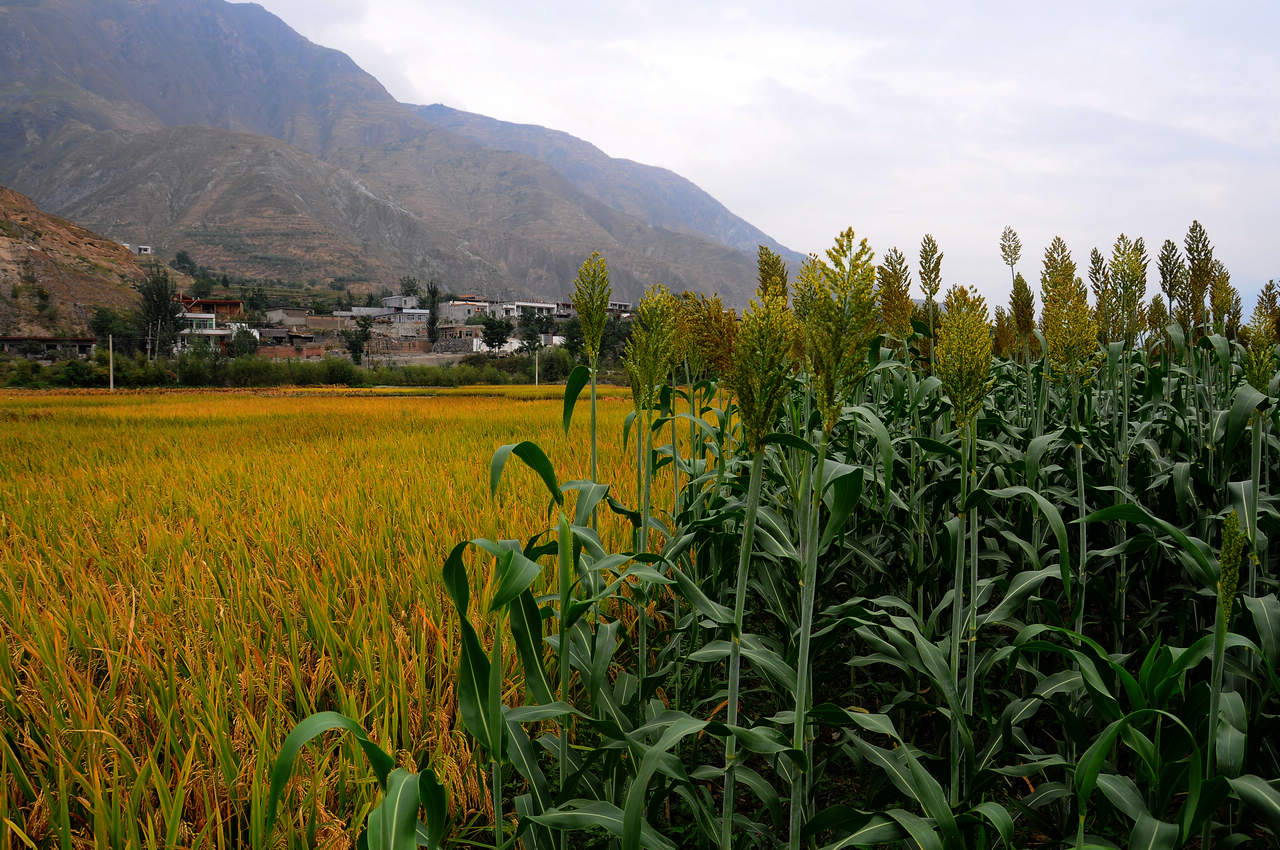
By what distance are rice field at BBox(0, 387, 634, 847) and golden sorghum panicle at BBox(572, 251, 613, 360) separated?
1224mm

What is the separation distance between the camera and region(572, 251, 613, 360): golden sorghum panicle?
1.67m

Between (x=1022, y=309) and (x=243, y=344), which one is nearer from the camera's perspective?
(x=1022, y=309)

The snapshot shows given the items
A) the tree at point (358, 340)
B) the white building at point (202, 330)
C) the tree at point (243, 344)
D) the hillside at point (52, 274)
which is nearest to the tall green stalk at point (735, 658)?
the tree at point (358, 340)

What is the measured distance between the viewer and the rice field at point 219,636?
58.1 inches

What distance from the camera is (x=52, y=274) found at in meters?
63.8

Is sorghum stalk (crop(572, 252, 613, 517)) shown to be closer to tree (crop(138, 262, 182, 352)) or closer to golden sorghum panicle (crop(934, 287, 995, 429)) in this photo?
golden sorghum panicle (crop(934, 287, 995, 429))

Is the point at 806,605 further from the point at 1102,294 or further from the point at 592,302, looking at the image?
the point at 1102,294

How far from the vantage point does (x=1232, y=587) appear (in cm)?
92

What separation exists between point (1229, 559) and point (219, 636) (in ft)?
9.21

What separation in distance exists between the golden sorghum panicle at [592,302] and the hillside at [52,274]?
7668 centimetres

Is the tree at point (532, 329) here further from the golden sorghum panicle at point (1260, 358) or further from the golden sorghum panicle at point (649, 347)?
the golden sorghum panicle at point (1260, 358)

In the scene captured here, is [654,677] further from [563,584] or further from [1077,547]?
[1077,547]

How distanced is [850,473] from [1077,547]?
1865 mm

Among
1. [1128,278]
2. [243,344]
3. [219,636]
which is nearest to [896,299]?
[1128,278]
